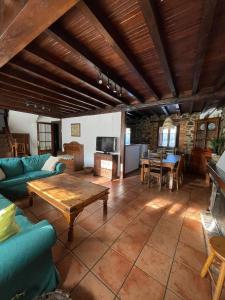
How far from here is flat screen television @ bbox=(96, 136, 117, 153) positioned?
14.7 feet

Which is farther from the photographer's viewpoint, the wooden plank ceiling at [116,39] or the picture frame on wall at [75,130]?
the picture frame on wall at [75,130]

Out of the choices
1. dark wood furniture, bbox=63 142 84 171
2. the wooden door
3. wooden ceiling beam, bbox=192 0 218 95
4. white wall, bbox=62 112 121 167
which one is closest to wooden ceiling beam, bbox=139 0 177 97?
wooden ceiling beam, bbox=192 0 218 95

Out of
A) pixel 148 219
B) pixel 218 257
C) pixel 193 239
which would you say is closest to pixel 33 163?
pixel 148 219

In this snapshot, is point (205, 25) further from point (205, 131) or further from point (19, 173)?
point (205, 131)

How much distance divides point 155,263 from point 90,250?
744 millimetres

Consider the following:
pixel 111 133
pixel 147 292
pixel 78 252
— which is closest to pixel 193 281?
pixel 147 292

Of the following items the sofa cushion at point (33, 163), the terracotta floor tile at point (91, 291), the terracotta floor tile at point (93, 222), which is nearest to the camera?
the terracotta floor tile at point (91, 291)

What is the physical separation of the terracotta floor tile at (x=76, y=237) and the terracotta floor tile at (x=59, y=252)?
5 centimetres

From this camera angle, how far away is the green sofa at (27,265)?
84 cm

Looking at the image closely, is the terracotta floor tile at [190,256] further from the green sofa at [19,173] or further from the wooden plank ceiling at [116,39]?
the green sofa at [19,173]

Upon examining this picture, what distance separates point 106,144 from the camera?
465cm

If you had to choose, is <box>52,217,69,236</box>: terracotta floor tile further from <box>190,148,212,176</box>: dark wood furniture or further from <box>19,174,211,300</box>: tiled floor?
<box>190,148,212,176</box>: dark wood furniture

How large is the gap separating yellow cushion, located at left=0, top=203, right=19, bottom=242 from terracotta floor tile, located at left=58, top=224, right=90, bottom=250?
0.84 meters

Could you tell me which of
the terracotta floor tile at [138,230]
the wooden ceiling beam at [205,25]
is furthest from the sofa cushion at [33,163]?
the wooden ceiling beam at [205,25]
